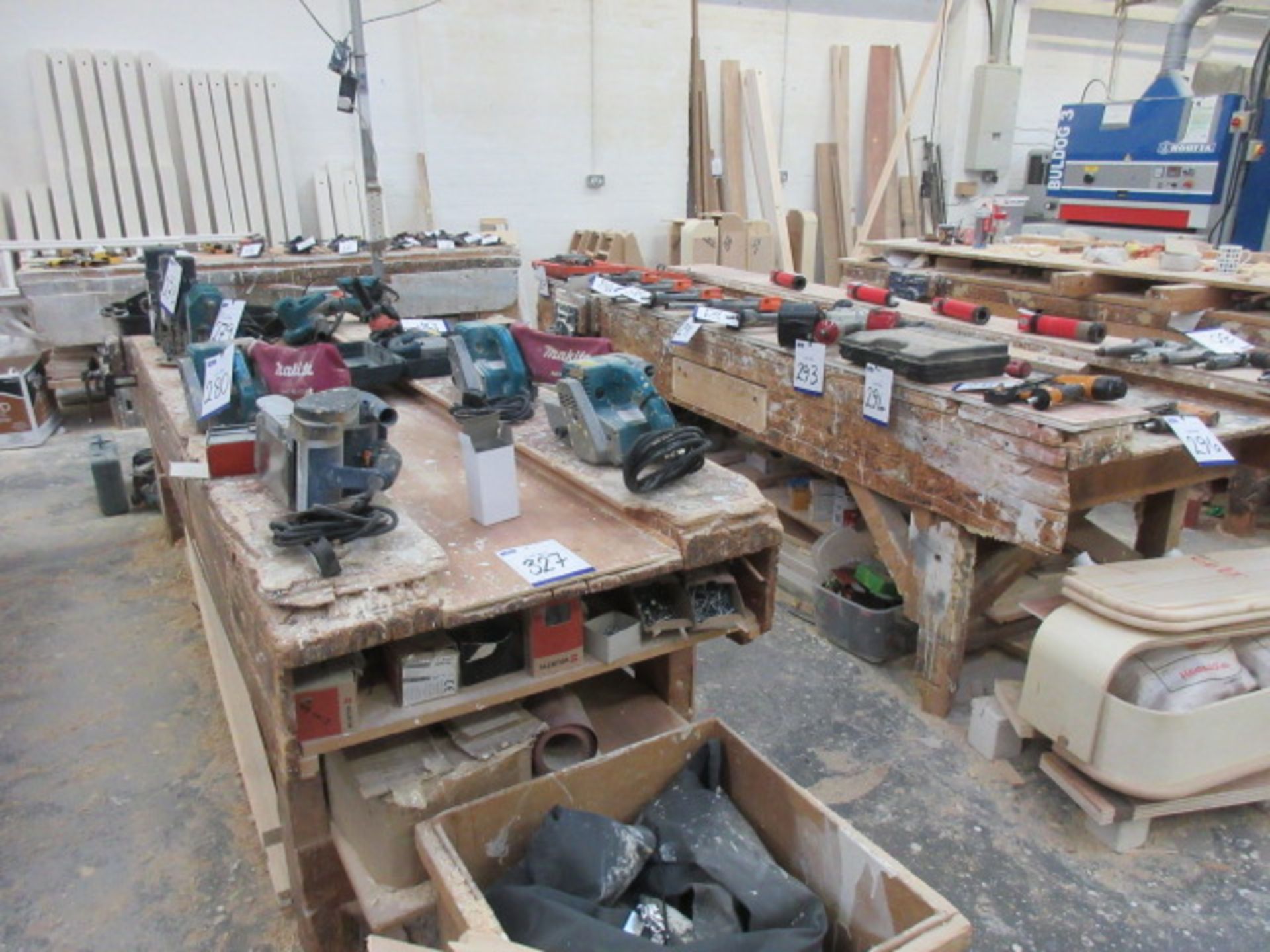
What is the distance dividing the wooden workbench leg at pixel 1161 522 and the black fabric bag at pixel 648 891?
176cm

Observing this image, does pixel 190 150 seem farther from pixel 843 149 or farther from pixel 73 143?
pixel 843 149

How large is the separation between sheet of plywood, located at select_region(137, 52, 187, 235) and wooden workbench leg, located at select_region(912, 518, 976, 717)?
4560 mm

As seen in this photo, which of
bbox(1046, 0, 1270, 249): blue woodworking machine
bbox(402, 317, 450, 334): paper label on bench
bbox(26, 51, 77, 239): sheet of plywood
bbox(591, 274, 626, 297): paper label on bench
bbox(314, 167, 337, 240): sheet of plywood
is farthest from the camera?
bbox(314, 167, 337, 240): sheet of plywood

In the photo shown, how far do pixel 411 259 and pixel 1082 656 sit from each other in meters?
3.43

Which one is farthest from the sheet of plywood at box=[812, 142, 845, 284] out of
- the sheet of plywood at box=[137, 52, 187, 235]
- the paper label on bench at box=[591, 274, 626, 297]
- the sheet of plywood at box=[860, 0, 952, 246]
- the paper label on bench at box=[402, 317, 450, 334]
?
the paper label on bench at box=[402, 317, 450, 334]

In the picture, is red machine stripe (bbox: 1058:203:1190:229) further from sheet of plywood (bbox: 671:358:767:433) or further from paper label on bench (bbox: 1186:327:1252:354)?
sheet of plywood (bbox: 671:358:767:433)

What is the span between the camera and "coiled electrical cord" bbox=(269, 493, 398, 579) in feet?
3.71

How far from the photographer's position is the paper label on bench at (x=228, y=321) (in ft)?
6.98

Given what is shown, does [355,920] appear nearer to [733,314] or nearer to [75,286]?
[733,314]

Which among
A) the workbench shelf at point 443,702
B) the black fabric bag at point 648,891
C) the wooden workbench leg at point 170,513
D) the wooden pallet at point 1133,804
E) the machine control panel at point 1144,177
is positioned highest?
the machine control panel at point 1144,177

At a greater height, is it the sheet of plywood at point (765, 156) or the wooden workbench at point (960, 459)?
the sheet of plywood at point (765, 156)

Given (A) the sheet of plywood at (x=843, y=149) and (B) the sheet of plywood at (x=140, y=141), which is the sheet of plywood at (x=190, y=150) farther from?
(A) the sheet of plywood at (x=843, y=149)

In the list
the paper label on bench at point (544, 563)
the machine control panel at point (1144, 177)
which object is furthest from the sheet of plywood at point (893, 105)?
the paper label on bench at point (544, 563)

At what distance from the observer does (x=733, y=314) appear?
258 centimetres
